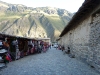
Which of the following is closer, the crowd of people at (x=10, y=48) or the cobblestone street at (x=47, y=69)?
the cobblestone street at (x=47, y=69)

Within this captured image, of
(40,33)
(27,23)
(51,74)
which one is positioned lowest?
(51,74)

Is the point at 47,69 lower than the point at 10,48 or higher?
lower

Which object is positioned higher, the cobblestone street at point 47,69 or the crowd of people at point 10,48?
the crowd of people at point 10,48

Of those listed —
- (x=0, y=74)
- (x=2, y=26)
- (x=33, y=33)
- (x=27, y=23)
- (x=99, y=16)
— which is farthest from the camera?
(x=2, y=26)

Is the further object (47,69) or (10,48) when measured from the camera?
(10,48)

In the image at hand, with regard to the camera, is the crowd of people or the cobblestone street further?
the crowd of people

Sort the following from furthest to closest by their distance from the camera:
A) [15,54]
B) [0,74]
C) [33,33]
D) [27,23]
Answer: [27,23], [33,33], [15,54], [0,74]

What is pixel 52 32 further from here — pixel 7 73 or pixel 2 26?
pixel 7 73

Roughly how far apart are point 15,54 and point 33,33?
98.4 m

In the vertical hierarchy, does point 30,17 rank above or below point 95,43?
above

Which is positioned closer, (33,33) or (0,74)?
(0,74)

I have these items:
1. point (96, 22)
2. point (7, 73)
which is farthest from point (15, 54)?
point (96, 22)

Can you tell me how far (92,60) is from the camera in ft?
36.7

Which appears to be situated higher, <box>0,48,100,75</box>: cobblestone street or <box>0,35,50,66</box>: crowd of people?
<box>0,35,50,66</box>: crowd of people
